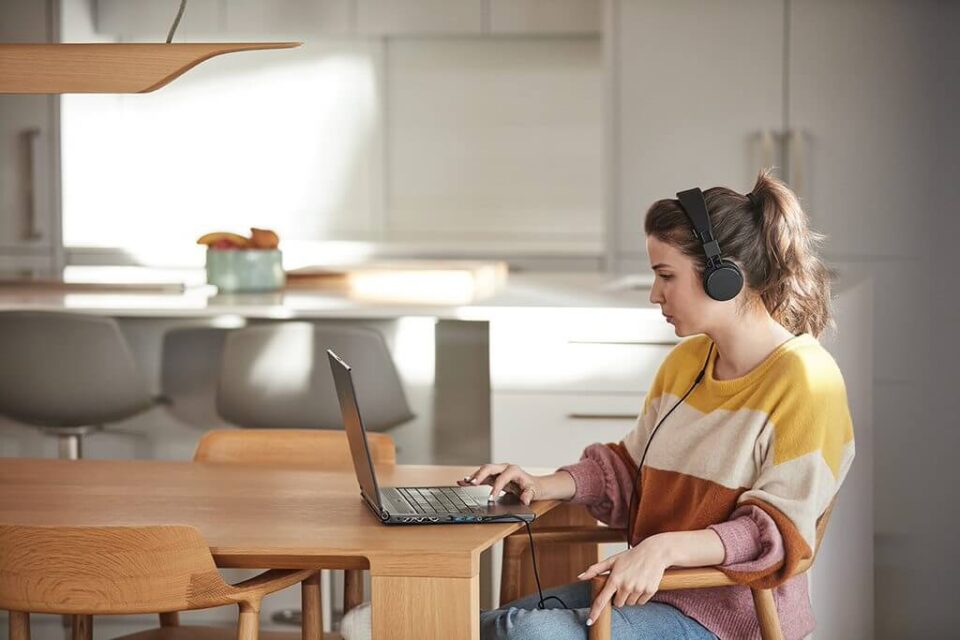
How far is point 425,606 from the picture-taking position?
1.71 m

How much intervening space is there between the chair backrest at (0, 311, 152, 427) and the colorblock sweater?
1358mm

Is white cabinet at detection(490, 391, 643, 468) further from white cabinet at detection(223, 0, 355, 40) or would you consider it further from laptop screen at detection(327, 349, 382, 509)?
white cabinet at detection(223, 0, 355, 40)

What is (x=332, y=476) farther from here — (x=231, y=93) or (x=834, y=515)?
(x=231, y=93)

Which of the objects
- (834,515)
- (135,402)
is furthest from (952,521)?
(135,402)

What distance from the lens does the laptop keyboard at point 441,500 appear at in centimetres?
192

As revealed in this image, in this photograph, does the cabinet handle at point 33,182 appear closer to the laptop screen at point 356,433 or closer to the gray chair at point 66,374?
the gray chair at point 66,374

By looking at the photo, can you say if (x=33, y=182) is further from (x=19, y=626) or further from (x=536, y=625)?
(x=536, y=625)

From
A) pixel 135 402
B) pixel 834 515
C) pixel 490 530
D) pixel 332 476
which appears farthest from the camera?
pixel 135 402

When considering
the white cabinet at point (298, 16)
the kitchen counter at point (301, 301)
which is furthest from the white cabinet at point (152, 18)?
the kitchen counter at point (301, 301)

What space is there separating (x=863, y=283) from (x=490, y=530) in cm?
186

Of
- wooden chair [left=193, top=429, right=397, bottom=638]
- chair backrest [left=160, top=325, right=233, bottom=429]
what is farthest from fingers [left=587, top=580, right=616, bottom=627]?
chair backrest [left=160, top=325, right=233, bottom=429]

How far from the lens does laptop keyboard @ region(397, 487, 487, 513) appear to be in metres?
1.92

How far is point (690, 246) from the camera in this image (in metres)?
1.93

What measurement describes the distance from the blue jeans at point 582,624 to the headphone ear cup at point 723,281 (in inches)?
17.3
